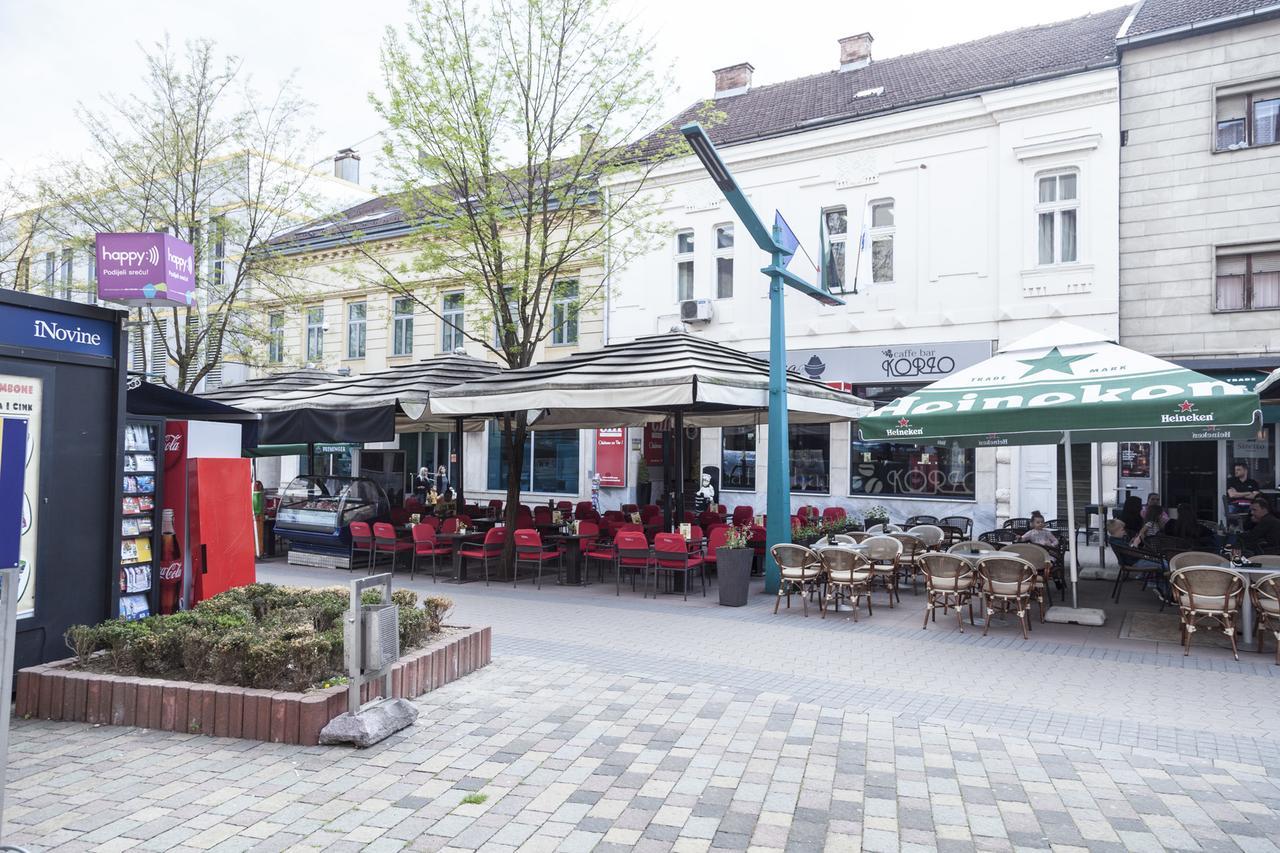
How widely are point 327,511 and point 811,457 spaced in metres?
10.3

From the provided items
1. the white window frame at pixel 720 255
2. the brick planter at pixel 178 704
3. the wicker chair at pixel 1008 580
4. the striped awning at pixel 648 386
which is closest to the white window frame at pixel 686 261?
the white window frame at pixel 720 255

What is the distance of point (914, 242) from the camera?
17.7 meters

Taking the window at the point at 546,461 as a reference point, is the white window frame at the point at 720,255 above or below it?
above

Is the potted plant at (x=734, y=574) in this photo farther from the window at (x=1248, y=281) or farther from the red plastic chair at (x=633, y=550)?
the window at (x=1248, y=281)

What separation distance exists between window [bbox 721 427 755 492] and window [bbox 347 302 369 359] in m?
12.1

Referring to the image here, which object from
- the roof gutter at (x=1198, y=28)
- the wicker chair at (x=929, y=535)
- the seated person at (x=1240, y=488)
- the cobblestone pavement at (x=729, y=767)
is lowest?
the cobblestone pavement at (x=729, y=767)

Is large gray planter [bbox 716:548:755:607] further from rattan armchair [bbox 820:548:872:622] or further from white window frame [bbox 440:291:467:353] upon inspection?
white window frame [bbox 440:291:467:353]

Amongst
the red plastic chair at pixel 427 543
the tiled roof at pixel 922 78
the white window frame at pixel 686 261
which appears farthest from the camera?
the white window frame at pixel 686 261

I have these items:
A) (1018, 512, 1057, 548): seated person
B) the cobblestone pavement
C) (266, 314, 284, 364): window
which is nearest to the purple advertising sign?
the cobblestone pavement

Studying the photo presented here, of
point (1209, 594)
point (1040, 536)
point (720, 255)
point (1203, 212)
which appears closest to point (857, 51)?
point (720, 255)

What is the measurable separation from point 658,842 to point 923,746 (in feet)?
7.01

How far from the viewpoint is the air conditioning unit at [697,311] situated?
19.8m

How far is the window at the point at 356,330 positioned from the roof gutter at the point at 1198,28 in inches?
798

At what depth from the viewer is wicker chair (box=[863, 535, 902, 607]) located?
1052 cm
